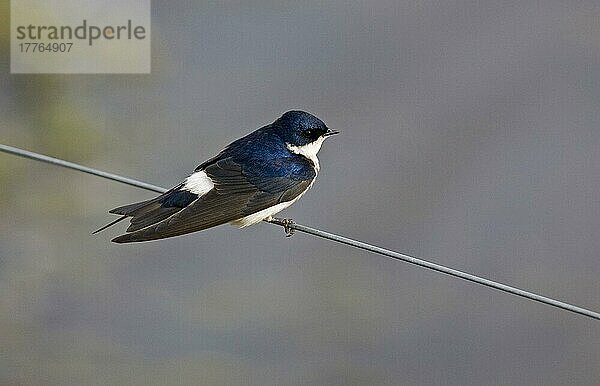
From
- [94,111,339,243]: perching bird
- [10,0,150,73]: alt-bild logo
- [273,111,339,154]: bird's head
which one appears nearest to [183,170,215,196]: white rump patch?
[94,111,339,243]: perching bird

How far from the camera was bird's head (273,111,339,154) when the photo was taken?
1747mm

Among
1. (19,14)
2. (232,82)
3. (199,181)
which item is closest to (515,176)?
(232,82)

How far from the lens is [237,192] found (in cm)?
161

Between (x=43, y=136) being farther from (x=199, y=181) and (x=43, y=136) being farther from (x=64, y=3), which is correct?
(x=199, y=181)

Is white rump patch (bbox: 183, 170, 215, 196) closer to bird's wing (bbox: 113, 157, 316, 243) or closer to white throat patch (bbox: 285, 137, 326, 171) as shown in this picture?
bird's wing (bbox: 113, 157, 316, 243)

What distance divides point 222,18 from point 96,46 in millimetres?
408

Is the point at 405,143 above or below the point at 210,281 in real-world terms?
above

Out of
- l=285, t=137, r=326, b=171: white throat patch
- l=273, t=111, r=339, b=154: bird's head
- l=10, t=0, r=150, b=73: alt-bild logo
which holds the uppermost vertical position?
l=10, t=0, r=150, b=73: alt-bild logo

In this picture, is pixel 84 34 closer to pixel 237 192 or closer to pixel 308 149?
pixel 308 149

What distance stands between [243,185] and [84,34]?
191 cm

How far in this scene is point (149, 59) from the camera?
3.44 metres

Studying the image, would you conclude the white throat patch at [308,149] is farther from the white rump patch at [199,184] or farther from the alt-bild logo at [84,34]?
the alt-bild logo at [84,34]

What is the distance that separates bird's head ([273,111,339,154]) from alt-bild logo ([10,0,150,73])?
172cm

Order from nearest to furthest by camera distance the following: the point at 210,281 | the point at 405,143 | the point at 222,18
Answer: the point at 210,281 < the point at 405,143 < the point at 222,18
